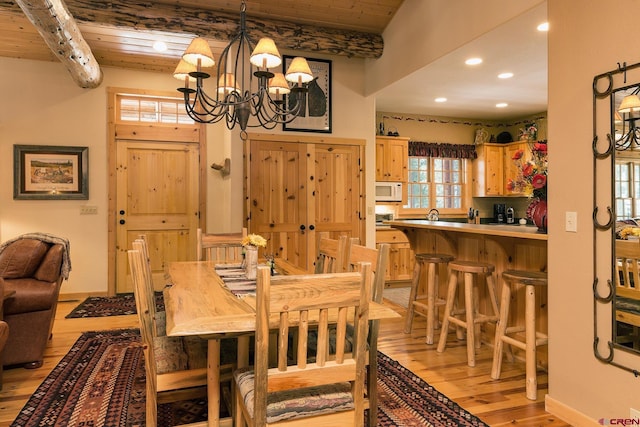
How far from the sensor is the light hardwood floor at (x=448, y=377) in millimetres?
2408

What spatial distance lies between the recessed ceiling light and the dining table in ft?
10.4

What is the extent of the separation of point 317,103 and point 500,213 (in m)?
4.06

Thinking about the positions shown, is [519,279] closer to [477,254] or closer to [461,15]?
[477,254]

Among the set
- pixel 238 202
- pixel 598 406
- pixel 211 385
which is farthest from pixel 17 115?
pixel 598 406

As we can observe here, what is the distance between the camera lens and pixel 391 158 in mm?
6211

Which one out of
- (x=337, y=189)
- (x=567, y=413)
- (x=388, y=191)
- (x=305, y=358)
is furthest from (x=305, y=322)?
(x=388, y=191)

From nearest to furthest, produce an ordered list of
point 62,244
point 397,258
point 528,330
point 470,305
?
Result: point 528,330 → point 470,305 → point 62,244 → point 397,258

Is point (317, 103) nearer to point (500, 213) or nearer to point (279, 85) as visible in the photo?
point (279, 85)

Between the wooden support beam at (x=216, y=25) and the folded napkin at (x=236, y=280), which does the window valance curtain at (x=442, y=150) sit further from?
the folded napkin at (x=236, y=280)

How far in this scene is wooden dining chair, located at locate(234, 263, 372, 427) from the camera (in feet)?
4.60

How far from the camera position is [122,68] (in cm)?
535

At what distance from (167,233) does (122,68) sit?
224 centimetres

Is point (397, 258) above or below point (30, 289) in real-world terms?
below

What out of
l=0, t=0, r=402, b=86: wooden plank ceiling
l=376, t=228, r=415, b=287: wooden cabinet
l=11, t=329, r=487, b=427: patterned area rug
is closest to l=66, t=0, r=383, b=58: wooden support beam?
l=0, t=0, r=402, b=86: wooden plank ceiling
